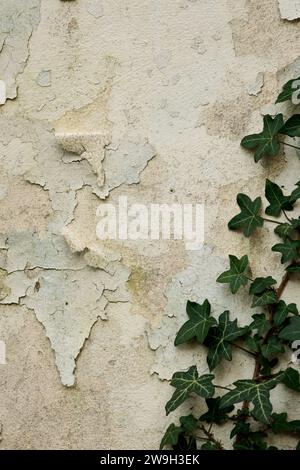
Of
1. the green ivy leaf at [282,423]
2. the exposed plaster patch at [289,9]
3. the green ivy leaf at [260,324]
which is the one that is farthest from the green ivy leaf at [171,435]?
the exposed plaster patch at [289,9]

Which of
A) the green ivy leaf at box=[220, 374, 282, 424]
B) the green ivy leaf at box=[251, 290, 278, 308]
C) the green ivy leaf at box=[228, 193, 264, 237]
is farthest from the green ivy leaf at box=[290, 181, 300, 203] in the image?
the green ivy leaf at box=[220, 374, 282, 424]

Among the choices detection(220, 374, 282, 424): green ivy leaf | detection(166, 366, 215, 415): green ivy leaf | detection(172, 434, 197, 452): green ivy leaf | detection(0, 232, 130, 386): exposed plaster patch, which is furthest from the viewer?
detection(0, 232, 130, 386): exposed plaster patch

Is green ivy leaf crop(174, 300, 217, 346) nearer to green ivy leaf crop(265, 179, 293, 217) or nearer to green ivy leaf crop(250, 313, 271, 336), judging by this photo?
green ivy leaf crop(250, 313, 271, 336)

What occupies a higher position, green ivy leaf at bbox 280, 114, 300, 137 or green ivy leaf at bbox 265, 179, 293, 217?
green ivy leaf at bbox 280, 114, 300, 137

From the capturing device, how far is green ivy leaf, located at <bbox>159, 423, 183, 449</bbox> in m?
2.13

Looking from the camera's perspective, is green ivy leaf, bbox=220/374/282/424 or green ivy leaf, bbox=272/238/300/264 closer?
green ivy leaf, bbox=220/374/282/424

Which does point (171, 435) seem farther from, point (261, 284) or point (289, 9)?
point (289, 9)

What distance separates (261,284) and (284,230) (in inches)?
8.0

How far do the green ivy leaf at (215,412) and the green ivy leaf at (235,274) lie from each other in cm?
39

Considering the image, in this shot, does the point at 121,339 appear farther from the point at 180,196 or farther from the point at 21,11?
the point at 21,11

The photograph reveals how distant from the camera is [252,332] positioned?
222cm

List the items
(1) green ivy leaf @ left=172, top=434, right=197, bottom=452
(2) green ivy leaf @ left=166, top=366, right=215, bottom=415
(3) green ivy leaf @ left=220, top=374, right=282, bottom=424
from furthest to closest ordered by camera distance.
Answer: (1) green ivy leaf @ left=172, top=434, right=197, bottom=452 < (2) green ivy leaf @ left=166, top=366, right=215, bottom=415 < (3) green ivy leaf @ left=220, top=374, right=282, bottom=424

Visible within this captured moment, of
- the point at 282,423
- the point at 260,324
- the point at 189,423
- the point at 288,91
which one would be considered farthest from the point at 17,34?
the point at 282,423

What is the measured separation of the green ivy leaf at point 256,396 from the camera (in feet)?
6.50
